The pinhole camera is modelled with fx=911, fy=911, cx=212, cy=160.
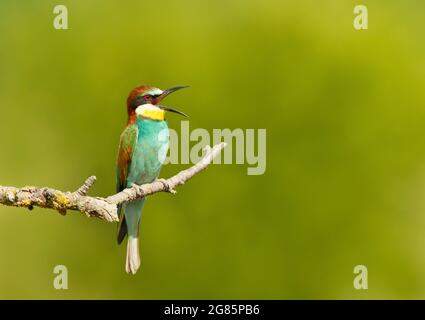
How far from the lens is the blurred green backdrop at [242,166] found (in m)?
9.48

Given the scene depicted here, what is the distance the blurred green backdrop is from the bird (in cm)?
281

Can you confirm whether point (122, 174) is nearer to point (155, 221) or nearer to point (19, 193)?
A: point (19, 193)

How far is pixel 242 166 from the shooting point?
9.74 meters

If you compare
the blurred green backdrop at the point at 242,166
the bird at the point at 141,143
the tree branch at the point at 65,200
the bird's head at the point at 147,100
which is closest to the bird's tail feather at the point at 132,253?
the bird at the point at 141,143

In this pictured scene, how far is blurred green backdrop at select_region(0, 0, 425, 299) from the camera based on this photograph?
9477mm

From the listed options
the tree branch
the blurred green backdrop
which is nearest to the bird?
the tree branch

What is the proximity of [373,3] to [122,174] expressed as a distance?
676 centimetres

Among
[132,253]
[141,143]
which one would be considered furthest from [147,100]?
[132,253]

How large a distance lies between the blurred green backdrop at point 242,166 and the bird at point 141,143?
2.81 meters
